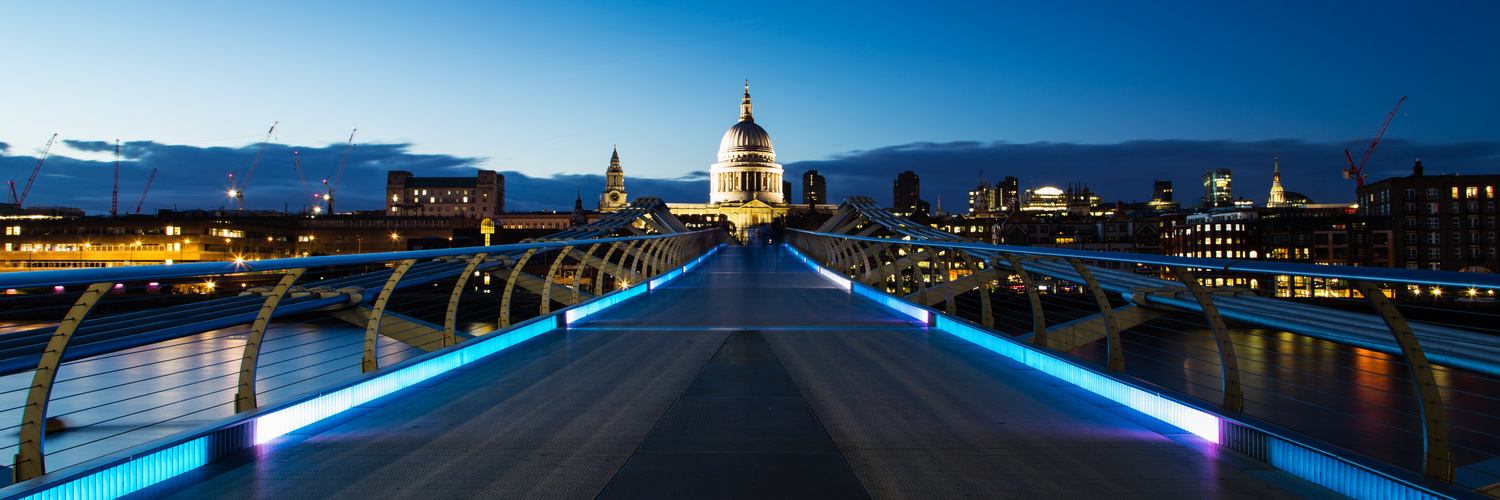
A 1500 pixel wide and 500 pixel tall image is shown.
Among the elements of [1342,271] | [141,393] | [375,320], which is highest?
[1342,271]

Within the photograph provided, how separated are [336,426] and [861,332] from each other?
17.9ft

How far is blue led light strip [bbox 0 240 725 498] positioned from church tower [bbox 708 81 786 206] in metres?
144

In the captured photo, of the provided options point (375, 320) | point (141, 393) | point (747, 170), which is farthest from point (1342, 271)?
point (747, 170)

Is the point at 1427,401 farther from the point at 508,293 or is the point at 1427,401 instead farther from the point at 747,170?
the point at 747,170

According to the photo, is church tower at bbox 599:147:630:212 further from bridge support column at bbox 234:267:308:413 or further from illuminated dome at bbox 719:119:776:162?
bridge support column at bbox 234:267:308:413

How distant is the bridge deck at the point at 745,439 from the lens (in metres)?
3.36

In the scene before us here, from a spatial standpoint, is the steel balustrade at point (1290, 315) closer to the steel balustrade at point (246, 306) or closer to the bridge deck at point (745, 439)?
the bridge deck at point (745, 439)

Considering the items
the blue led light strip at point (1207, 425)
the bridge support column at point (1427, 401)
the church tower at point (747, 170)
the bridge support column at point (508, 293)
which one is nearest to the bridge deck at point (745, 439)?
the blue led light strip at point (1207, 425)

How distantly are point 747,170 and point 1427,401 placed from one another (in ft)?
495

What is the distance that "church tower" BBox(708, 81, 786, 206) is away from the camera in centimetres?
15300

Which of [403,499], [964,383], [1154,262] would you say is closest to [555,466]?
[403,499]

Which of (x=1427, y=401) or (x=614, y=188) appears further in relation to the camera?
(x=614, y=188)

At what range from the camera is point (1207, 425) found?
13.4 feet

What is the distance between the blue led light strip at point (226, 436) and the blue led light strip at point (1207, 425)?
4568mm
